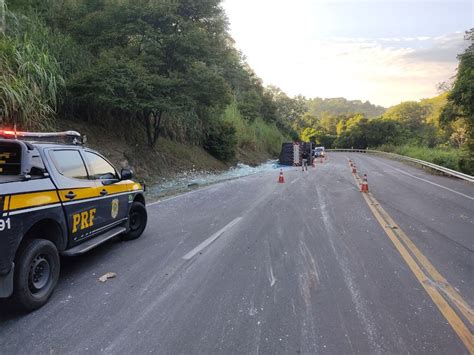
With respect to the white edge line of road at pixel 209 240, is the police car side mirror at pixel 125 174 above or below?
above

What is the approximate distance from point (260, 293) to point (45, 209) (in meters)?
2.73

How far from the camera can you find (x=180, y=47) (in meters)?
17.8

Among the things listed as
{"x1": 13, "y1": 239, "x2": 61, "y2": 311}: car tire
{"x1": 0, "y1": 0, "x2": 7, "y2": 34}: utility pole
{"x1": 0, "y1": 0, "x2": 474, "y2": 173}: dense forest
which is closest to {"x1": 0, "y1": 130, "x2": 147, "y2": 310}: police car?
{"x1": 13, "y1": 239, "x2": 61, "y2": 311}: car tire

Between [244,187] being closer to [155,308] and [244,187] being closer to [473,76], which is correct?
[155,308]

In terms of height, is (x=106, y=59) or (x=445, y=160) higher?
(x=106, y=59)

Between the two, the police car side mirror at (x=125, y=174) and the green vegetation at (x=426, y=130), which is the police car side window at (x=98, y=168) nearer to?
the police car side mirror at (x=125, y=174)

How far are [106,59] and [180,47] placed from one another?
171 inches

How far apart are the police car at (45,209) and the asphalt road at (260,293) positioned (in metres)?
0.39

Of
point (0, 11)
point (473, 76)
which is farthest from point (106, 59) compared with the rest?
point (473, 76)

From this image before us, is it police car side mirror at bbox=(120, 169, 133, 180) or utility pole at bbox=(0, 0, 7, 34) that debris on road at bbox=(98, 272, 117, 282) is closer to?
police car side mirror at bbox=(120, 169, 133, 180)

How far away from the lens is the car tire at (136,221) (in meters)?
7.09

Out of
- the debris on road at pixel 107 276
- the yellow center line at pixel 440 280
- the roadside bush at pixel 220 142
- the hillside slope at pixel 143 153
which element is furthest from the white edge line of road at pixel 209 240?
the roadside bush at pixel 220 142

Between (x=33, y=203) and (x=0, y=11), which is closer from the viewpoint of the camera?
(x=33, y=203)

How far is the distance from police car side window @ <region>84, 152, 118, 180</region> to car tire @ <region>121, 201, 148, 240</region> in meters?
Answer: 0.90
